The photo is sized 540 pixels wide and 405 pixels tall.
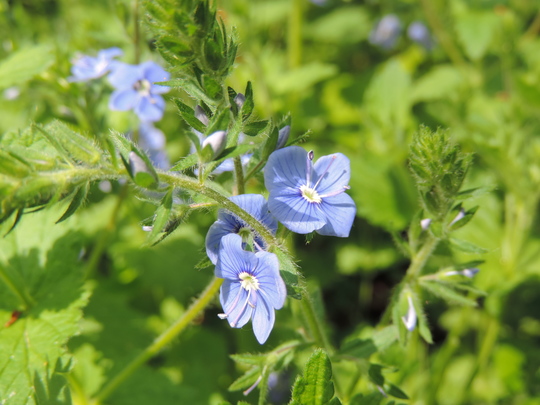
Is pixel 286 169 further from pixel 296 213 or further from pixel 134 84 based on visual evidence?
pixel 134 84

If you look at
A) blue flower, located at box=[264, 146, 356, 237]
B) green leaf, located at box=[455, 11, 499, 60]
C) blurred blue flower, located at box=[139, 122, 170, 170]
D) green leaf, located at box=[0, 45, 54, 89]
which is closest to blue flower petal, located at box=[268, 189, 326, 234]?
blue flower, located at box=[264, 146, 356, 237]

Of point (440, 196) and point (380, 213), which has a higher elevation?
point (440, 196)

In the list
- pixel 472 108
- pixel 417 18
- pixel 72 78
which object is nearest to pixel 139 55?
pixel 72 78

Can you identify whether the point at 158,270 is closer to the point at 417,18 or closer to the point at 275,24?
the point at 275,24

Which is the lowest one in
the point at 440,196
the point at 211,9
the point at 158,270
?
the point at 158,270

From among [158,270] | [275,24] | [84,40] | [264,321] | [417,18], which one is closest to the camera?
[264,321]

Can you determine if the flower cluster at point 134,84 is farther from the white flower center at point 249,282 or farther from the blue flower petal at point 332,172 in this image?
the white flower center at point 249,282

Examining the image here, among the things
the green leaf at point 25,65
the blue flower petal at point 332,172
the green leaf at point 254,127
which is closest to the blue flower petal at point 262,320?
the blue flower petal at point 332,172
